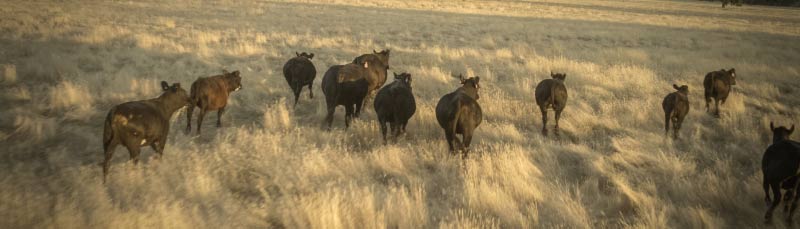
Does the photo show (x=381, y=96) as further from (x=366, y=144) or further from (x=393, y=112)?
(x=366, y=144)

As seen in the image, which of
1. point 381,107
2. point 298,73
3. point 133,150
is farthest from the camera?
point 298,73

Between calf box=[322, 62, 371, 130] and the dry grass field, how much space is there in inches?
23.5

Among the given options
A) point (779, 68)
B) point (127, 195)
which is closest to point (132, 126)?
point (127, 195)

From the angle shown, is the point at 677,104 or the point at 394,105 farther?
the point at 677,104

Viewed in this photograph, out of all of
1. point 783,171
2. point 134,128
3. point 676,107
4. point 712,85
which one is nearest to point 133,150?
point 134,128

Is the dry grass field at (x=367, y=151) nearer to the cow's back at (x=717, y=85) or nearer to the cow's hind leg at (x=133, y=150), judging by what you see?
the cow's hind leg at (x=133, y=150)

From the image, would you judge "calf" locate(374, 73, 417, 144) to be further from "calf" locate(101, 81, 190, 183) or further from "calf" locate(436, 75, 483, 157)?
"calf" locate(101, 81, 190, 183)

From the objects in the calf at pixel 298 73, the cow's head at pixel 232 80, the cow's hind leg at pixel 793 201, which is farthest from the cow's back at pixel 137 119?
the cow's hind leg at pixel 793 201

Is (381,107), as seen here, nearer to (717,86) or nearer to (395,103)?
(395,103)

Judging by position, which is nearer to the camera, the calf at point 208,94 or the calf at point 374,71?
the calf at point 208,94

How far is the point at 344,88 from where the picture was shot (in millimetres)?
7344

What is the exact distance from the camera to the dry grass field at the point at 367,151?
4242mm

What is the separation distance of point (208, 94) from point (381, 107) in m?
3.08

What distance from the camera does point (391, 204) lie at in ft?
14.3
